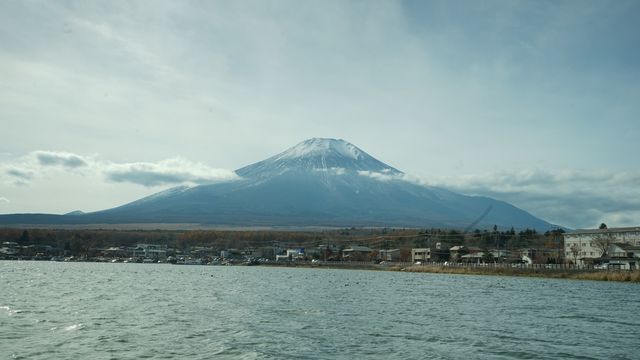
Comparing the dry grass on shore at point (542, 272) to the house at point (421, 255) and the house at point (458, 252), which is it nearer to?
the house at point (458, 252)

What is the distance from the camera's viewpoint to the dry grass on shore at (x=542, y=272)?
7388cm

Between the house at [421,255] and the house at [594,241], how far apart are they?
93.5 feet

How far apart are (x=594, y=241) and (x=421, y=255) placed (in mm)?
38012

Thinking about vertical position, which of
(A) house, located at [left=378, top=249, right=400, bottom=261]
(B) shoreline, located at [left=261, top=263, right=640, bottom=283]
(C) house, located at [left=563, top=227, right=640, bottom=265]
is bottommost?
(B) shoreline, located at [left=261, top=263, right=640, bottom=283]

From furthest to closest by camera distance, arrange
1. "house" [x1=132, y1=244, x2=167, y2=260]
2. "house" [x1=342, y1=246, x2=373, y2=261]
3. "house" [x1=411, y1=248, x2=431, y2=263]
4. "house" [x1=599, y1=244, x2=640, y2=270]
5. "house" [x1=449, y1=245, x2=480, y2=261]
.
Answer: "house" [x1=132, y1=244, x2=167, y2=260] → "house" [x1=342, y1=246, x2=373, y2=261] → "house" [x1=411, y1=248, x2=431, y2=263] → "house" [x1=449, y1=245, x2=480, y2=261] → "house" [x1=599, y1=244, x2=640, y2=270]

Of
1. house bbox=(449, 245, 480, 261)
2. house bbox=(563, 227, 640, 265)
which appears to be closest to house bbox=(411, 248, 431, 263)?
house bbox=(449, 245, 480, 261)

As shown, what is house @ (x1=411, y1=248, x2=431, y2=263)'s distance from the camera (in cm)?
13479

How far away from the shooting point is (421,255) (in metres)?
138

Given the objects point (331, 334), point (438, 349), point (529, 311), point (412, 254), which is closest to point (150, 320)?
point (331, 334)

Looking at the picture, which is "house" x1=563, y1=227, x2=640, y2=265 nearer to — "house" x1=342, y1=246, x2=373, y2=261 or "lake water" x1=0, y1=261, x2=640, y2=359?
"house" x1=342, y1=246, x2=373, y2=261

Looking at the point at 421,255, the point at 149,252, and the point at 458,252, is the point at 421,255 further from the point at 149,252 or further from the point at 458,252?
the point at 149,252

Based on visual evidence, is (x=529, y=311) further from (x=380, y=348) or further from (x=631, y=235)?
(x=631, y=235)

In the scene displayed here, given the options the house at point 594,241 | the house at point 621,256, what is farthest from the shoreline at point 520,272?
the house at point 594,241

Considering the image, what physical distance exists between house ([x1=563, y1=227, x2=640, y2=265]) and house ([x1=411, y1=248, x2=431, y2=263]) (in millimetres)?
28508
